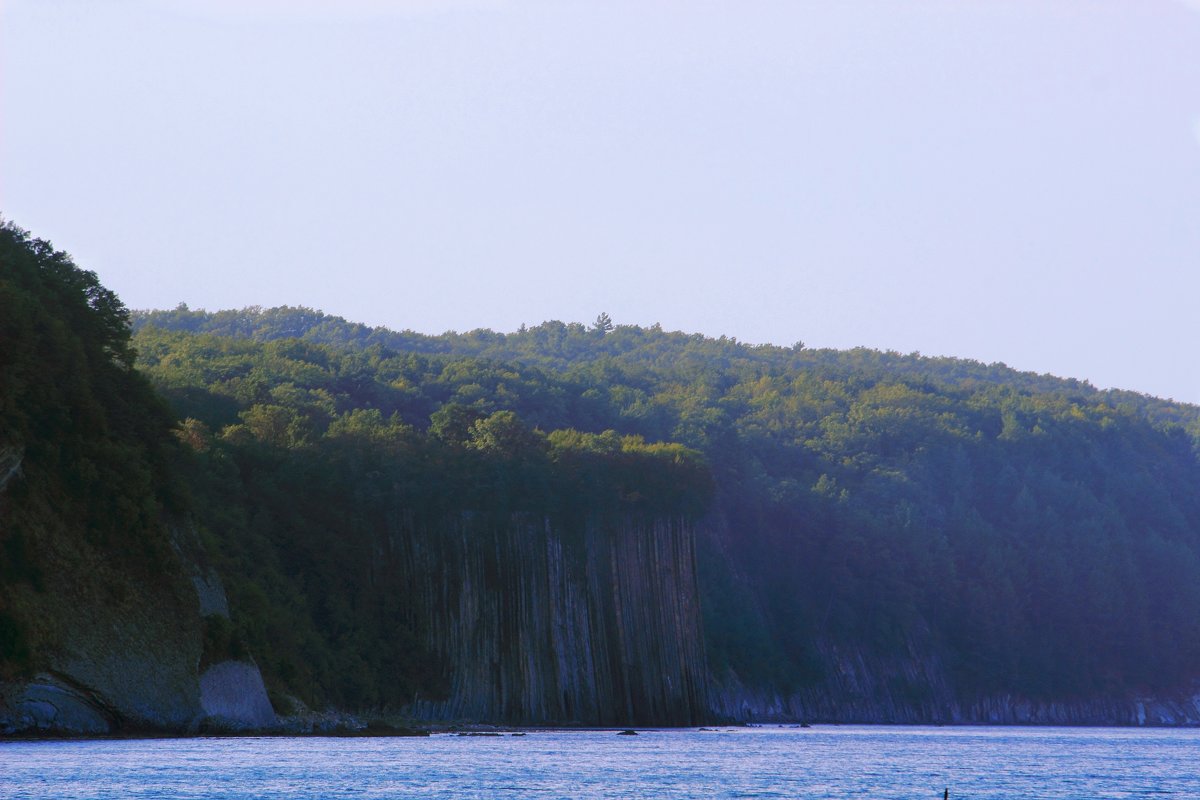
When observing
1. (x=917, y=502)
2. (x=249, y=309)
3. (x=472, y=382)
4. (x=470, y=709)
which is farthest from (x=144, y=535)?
(x=249, y=309)

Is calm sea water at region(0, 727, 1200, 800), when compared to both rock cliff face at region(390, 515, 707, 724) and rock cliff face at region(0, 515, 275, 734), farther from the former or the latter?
rock cliff face at region(390, 515, 707, 724)

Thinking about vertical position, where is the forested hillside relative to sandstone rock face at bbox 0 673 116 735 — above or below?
above

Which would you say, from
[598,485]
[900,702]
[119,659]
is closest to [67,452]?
[119,659]

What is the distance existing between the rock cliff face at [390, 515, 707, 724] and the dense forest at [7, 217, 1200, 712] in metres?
0.59

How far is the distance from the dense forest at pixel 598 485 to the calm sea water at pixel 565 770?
194 inches

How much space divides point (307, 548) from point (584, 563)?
1338 centimetres

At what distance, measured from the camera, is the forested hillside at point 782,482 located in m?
72.8

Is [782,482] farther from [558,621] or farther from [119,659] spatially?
[119,659]

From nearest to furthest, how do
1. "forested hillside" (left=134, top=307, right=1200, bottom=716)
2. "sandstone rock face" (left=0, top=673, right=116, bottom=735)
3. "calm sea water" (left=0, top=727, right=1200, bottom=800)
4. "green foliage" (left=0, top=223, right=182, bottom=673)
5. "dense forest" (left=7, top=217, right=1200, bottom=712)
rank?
1. "calm sea water" (left=0, top=727, right=1200, bottom=800)
2. "sandstone rock face" (left=0, top=673, right=116, bottom=735)
3. "green foliage" (left=0, top=223, right=182, bottom=673)
4. "dense forest" (left=7, top=217, right=1200, bottom=712)
5. "forested hillside" (left=134, top=307, right=1200, bottom=716)

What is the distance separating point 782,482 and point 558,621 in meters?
46.2

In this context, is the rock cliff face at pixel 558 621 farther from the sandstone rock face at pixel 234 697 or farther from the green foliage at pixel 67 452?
the green foliage at pixel 67 452

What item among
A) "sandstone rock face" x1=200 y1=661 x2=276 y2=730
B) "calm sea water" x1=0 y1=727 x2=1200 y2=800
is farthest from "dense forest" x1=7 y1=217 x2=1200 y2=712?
"calm sea water" x1=0 y1=727 x2=1200 y2=800

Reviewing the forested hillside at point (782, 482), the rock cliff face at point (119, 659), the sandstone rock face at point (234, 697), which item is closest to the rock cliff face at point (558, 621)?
the forested hillside at point (782, 482)

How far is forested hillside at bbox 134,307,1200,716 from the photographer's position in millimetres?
72812
